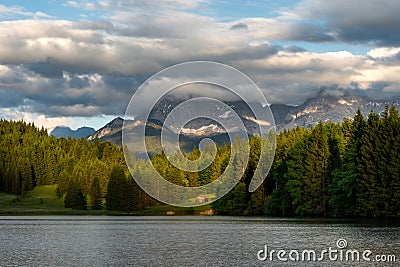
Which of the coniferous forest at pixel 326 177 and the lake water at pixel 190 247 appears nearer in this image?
the lake water at pixel 190 247

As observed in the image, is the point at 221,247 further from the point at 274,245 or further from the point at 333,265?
the point at 333,265

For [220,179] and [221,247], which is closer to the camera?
[221,247]

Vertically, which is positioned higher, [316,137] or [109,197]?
[316,137]

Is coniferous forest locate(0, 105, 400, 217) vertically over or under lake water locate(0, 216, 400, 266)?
over

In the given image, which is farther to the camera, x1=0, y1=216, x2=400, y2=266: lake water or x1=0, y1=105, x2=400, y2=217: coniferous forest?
x1=0, y1=105, x2=400, y2=217: coniferous forest

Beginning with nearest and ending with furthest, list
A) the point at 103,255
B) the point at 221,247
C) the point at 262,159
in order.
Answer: the point at 103,255, the point at 221,247, the point at 262,159

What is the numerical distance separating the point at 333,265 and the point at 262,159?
116 m

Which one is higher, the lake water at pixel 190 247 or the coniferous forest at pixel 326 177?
the coniferous forest at pixel 326 177

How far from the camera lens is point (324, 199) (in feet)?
443

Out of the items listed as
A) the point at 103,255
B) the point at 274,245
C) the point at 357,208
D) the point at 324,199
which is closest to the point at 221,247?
the point at 274,245

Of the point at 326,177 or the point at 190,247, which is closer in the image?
the point at 190,247

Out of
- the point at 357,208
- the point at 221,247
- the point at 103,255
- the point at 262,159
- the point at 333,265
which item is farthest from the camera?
the point at 262,159

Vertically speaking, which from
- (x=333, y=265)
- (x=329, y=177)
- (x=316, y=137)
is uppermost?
(x=316, y=137)

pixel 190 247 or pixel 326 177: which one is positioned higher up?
pixel 326 177
